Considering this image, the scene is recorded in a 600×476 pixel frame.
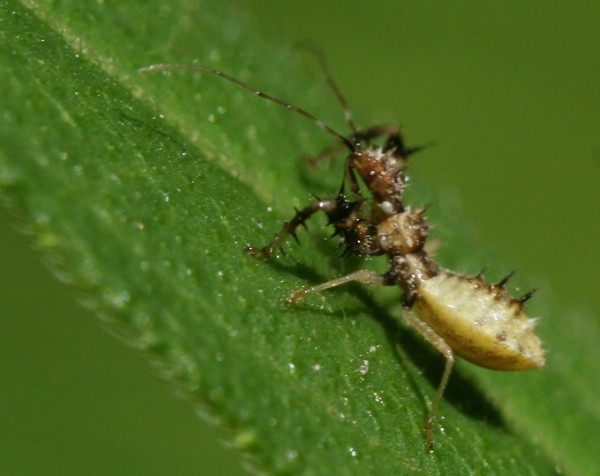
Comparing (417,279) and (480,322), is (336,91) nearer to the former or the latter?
(417,279)

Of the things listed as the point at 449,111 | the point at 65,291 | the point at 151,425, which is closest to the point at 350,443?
the point at 151,425

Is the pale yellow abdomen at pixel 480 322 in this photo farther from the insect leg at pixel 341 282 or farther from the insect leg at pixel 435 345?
the insect leg at pixel 341 282

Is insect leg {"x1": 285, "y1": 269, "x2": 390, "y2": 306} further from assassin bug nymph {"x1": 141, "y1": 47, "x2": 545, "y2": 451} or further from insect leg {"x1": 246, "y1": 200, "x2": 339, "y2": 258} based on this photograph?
insect leg {"x1": 246, "y1": 200, "x2": 339, "y2": 258}

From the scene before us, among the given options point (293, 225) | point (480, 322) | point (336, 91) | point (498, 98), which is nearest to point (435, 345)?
point (480, 322)

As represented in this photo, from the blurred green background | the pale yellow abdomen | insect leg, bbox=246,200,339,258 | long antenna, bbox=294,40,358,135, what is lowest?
insect leg, bbox=246,200,339,258

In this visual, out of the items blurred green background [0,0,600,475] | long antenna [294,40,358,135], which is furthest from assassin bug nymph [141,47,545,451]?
blurred green background [0,0,600,475]

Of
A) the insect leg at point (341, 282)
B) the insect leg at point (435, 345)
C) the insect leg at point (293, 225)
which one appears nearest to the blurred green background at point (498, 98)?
the insect leg at point (435, 345)

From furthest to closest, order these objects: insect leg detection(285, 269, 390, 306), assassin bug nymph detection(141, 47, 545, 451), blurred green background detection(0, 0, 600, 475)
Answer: blurred green background detection(0, 0, 600, 475) < assassin bug nymph detection(141, 47, 545, 451) < insect leg detection(285, 269, 390, 306)
